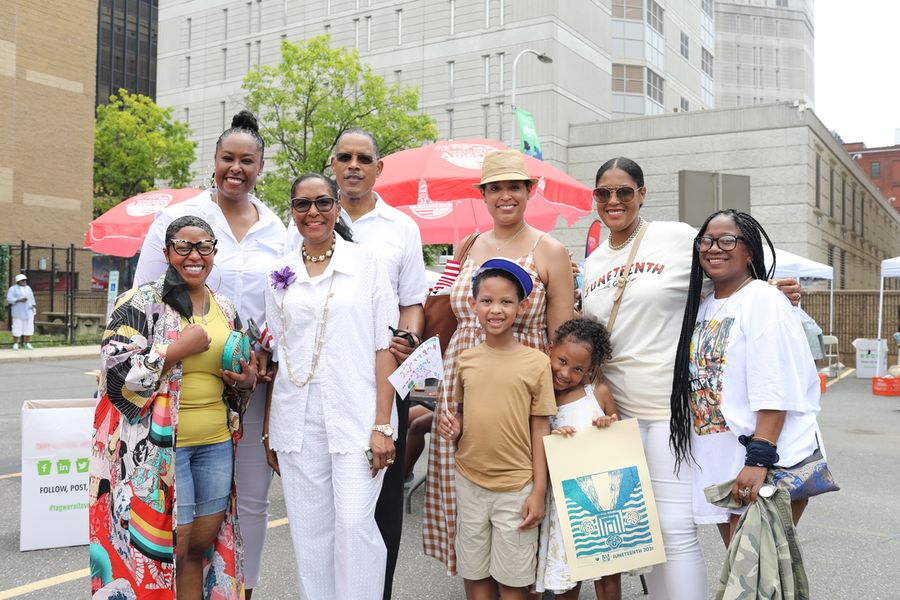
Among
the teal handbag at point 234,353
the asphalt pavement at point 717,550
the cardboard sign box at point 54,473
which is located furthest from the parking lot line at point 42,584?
the teal handbag at point 234,353

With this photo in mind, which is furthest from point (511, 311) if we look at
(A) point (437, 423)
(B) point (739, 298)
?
(B) point (739, 298)

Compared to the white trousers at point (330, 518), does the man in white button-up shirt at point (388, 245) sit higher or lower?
higher

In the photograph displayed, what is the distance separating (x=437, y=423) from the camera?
3.40m

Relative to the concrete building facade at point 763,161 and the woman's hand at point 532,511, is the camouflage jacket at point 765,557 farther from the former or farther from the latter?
the concrete building facade at point 763,161

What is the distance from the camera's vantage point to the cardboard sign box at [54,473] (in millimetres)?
4914

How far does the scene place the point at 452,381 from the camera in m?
3.42

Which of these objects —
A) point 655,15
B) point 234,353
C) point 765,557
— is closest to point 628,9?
point 655,15

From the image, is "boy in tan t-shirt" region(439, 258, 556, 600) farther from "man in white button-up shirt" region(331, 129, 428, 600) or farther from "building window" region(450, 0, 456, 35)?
"building window" region(450, 0, 456, 35)

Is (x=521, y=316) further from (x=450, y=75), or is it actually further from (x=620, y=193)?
(x=450, y=75)

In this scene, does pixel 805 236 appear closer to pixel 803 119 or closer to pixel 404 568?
pixel 803 119

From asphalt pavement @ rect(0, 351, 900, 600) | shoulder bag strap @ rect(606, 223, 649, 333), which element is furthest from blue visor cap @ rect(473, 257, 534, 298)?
asphalt pavement @ rect(0, 351, 900, 600)

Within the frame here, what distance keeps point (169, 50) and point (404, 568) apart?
50.5 metres

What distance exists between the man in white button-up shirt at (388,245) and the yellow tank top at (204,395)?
79 centimetres

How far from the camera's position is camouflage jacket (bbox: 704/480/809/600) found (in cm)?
269
